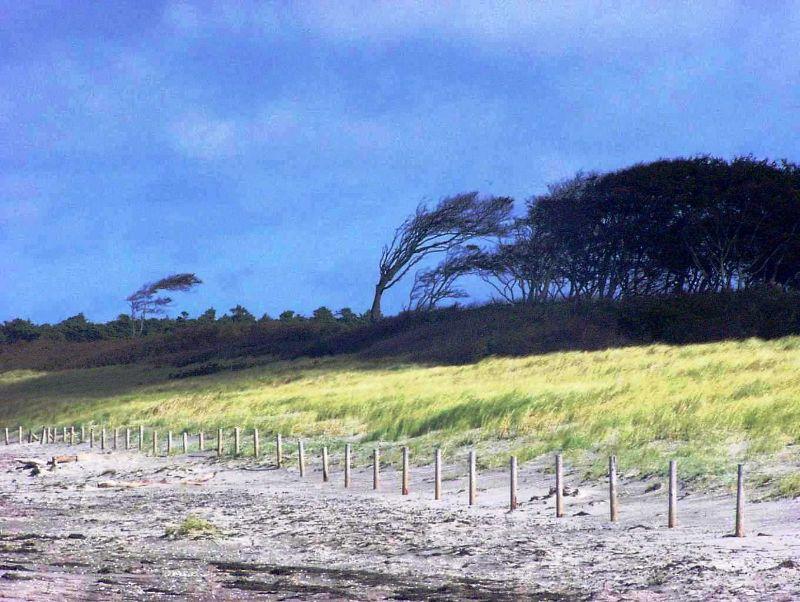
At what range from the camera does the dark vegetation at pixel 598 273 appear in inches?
1955

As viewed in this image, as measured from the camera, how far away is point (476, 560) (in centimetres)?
1362

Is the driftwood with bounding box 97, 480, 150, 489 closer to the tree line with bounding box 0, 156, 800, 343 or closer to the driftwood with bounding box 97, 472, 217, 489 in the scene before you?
the driftwood with bounding box 97, 472, 217, 489

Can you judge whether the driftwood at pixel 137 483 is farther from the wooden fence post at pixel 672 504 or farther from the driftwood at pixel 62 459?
the wooden fence post at pixel 672 504

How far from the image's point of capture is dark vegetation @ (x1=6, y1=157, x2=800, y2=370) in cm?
4966

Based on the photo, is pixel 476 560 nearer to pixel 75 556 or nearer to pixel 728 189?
pixel 75 556

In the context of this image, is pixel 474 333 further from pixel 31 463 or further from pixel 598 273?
pixel 31 463

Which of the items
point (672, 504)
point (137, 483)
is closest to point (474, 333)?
point (137, 483)

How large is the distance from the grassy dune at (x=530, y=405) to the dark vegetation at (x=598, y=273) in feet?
19.6

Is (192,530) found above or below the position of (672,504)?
below

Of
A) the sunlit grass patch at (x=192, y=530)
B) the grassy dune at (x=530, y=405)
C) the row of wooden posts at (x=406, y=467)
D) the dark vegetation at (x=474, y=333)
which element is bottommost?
the sunlit grass patch at (x=192, y=530)

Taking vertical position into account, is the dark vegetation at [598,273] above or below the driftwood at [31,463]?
above

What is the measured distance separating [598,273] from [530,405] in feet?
115

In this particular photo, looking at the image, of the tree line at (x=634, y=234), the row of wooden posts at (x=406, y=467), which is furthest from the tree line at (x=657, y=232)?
the row of wooden posts at (x=406, y=467)

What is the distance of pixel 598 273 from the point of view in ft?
201
